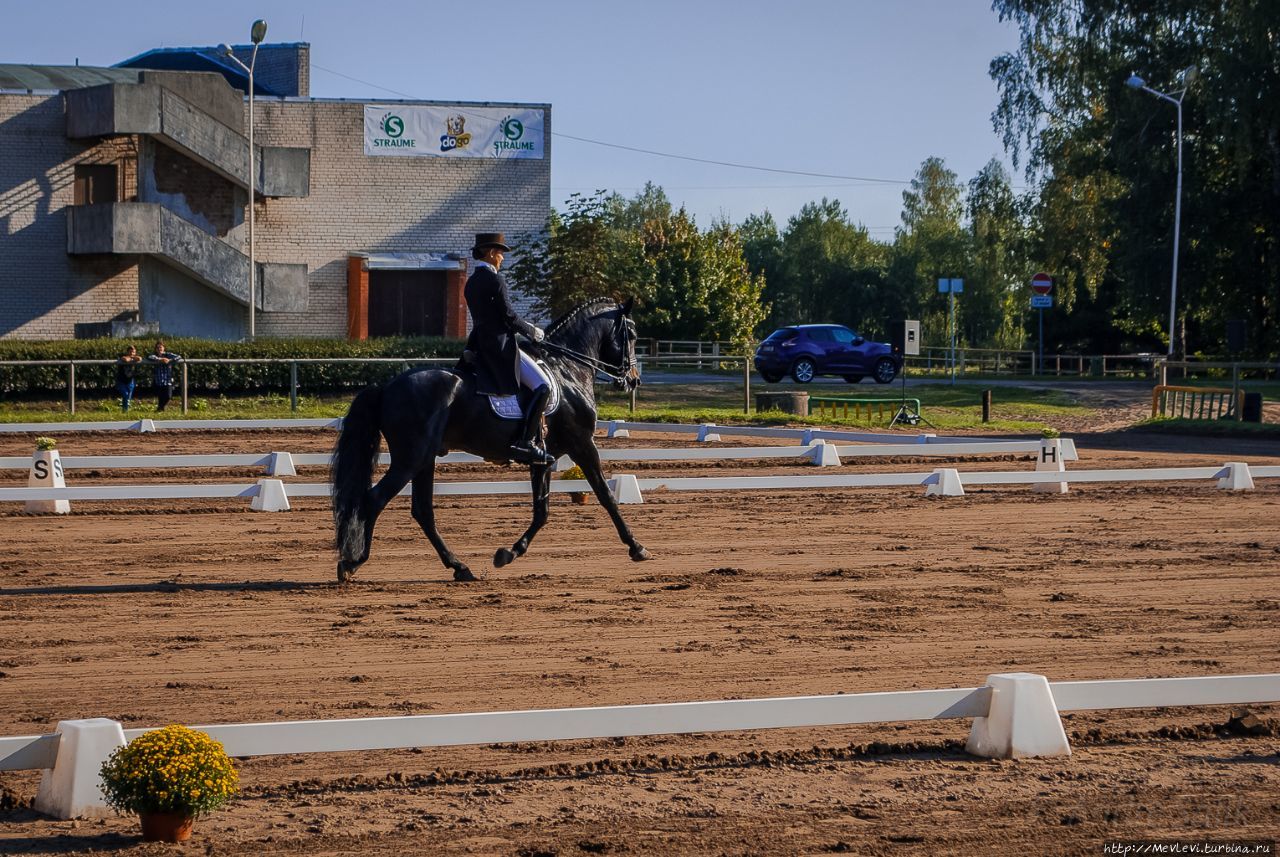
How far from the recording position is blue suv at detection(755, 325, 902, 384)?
1532 inches

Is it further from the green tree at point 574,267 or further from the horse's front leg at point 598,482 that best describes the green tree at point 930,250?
the horse's front leg at point 598,482

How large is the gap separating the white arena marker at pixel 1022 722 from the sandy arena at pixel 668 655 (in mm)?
118

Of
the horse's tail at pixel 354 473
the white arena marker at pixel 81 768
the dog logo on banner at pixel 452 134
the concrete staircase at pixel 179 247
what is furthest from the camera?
the dog logo on banner at pixel 452 134

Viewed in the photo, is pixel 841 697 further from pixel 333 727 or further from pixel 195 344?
pixel 195 344

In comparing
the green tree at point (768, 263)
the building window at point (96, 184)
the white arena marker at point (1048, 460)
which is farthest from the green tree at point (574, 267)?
the green tree at point (768, 263)

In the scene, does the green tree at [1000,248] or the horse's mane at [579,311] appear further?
the green tree at [1000,248]

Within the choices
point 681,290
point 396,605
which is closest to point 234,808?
point 396,605

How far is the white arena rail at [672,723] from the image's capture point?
18.3 ft

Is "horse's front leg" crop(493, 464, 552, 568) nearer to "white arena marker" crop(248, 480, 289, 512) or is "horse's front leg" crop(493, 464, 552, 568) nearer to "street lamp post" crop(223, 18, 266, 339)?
"white arena marker" crop(248, 480, 289, 512)

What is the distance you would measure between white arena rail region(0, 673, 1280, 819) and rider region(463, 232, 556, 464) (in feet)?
16.3

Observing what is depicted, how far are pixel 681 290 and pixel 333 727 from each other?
5388cm

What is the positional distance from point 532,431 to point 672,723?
205 inches

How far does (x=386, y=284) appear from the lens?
41.1m

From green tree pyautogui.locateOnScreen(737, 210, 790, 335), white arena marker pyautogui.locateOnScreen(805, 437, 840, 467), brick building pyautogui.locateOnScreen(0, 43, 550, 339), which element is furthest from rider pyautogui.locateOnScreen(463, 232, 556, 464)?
green tree pyautogui.locateOnScreen(737, 210, 790, 335)
